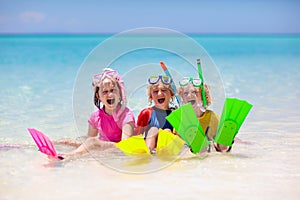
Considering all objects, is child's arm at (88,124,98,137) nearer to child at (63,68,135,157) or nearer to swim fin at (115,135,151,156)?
child at (63,68,135,157)

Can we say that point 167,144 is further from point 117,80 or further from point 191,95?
point 117,80

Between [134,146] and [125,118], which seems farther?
[125,118]

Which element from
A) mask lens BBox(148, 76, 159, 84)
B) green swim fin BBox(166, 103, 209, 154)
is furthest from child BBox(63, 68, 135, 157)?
green swim fin BBox(166, 103, 209, 154)

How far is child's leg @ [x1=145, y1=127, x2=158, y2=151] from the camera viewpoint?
3236 mm

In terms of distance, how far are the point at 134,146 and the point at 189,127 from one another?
0.38 metres

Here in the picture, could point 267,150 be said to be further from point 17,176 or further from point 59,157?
point 17,176

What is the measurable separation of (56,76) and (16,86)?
1773 mm

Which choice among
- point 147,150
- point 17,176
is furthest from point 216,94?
point 17,176

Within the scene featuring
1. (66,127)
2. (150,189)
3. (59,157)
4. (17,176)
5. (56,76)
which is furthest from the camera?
(56,76)

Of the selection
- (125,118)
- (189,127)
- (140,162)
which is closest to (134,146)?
(140,162)

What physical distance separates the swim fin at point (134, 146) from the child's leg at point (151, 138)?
0.26 feet

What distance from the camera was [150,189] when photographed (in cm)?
253

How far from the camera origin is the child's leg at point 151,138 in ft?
10.6

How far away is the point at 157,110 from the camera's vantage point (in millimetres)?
3373
